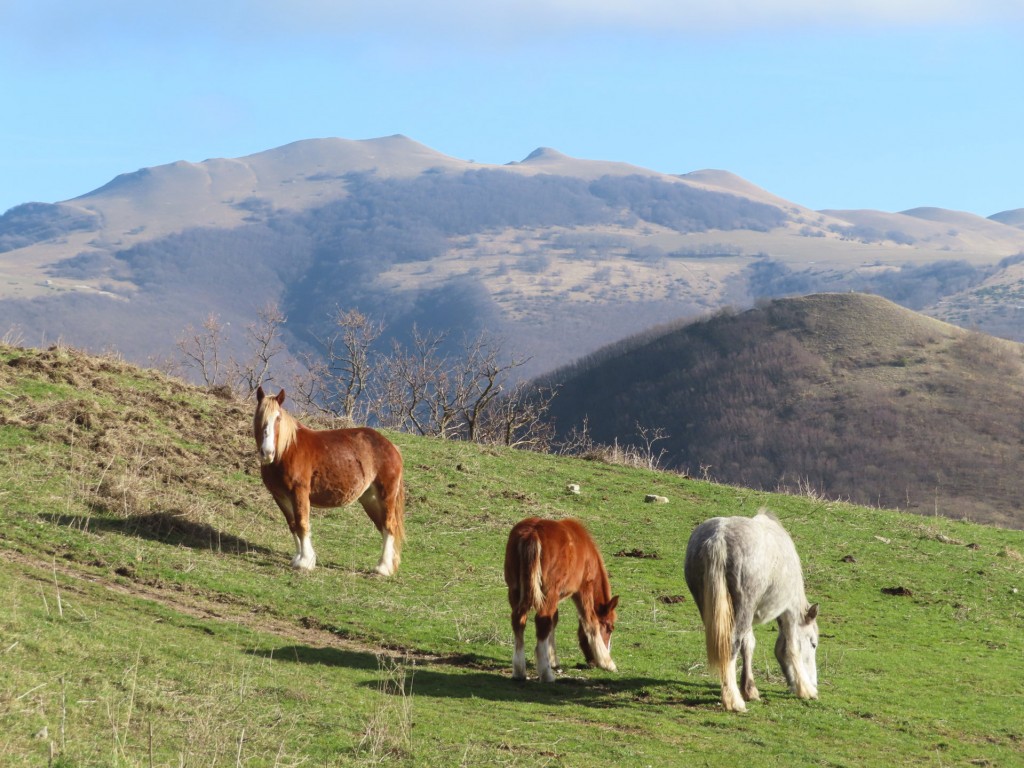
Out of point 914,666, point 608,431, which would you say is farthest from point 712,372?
point 914,666

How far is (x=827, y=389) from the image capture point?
100062 millimetres

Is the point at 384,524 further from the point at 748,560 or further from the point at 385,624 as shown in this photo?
the point at 748,560

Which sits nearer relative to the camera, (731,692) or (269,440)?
(731,692)

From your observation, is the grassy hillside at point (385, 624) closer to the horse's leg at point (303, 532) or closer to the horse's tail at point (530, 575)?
the horse's leg at point (303, 532)

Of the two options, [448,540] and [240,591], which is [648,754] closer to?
[240,591]

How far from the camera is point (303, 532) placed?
15594 millimetres

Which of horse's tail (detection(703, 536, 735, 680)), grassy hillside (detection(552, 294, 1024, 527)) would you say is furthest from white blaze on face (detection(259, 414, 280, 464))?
grassy hillside (detection(552, 294, 1024, 527))

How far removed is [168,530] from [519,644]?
6497 millimetres

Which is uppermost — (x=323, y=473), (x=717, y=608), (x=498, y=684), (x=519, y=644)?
(x=323, y=473)

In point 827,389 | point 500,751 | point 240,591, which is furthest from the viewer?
point 827,389

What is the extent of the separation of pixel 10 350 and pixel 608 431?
87.5 m

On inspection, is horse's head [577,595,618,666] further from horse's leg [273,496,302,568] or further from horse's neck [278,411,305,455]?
horse's neck [278,411,305,455]

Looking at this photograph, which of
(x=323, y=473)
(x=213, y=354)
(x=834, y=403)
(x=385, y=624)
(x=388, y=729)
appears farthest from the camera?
(x=834, y=403)

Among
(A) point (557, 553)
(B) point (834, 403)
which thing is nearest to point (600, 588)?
(A) point (557, 553)
